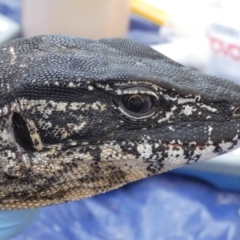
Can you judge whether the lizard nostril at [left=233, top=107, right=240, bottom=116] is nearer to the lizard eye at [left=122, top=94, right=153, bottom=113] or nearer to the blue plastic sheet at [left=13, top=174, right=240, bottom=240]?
the lizard eye at [left=122, top=94, right=153, bottom=113]

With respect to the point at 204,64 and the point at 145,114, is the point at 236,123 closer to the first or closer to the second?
the point at 145,114

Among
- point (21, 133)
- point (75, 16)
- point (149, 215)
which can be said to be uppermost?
point (75, 16)

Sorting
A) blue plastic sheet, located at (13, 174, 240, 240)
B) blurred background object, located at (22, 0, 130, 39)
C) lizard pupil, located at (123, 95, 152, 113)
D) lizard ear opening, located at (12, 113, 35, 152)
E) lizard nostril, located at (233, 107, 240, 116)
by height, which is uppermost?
blurred background object, located at (22, 0, 130, 39)

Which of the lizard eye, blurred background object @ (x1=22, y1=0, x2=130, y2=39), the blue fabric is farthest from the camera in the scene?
blurred background object @ (x1=22, y1=0, x2=130, y2=39)

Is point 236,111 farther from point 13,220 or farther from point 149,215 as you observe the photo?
point 149,215

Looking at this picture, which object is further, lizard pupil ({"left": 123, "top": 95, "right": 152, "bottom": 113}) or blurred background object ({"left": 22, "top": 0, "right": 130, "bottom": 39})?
blurred background object ({"left": 22, "top": 0, "right": 130, "bottom": 39})

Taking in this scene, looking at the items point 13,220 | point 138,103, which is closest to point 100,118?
point 138,103

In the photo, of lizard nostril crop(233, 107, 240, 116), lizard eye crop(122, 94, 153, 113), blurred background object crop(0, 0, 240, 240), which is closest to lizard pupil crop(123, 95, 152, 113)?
lizard eye crop(122, 94, 153, 113)

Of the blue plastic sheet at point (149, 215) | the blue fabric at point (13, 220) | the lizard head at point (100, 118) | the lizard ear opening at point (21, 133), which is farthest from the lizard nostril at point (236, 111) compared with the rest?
the blue plastic sheet at point (149, 215)
